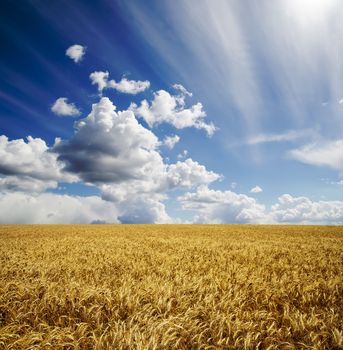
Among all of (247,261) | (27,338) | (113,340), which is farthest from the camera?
(247,261)

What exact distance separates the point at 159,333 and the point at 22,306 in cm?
290

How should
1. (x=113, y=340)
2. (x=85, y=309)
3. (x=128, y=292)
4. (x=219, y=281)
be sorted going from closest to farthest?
(x=113, y=340) < (x=85, y=309) < (x=128, y=292) < (x=219, y=281)

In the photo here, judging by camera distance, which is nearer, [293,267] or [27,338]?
[27,338]

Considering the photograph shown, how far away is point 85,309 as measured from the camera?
17.1 ft

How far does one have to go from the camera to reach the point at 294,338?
446 cm

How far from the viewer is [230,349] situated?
4062mm

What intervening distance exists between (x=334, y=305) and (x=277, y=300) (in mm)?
1151

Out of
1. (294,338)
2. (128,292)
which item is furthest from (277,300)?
(128,292)

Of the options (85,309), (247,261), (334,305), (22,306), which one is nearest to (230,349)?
(85,309)

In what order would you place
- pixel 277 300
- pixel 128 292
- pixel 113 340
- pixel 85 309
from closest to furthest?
pixel 113 340 → pixel 85 309 → pixel 128 292 → pixel 277 300

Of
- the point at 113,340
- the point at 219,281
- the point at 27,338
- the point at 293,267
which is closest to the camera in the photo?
the point at 113,340

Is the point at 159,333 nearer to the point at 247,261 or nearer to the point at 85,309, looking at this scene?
the point at 85,309

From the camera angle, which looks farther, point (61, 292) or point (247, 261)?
point (247, 261)

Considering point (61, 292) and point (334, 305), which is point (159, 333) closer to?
point (61, 292)
